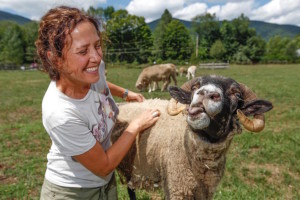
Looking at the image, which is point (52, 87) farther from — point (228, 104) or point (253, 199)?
point (253, 199)

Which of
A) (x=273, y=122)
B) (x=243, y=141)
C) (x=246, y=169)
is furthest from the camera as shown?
(x=273, y=122)

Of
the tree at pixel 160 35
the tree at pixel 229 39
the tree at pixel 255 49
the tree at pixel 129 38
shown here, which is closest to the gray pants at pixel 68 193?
the tree at pixel 129 38

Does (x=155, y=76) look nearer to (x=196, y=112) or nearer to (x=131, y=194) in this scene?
(x=131, y=194)

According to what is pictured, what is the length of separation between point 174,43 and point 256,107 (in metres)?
69.8

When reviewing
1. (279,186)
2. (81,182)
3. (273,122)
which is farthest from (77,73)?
(273,122)

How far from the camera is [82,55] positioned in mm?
1900

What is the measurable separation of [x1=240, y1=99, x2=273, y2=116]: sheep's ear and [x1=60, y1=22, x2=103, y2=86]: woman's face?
143 centimetres

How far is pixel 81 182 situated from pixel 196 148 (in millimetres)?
1131

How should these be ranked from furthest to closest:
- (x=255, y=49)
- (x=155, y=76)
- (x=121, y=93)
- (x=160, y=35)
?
1. (x=160, y=35)
2. (x=255, y=49)
3. (x=155, y=76)
4. (x=121, y=93)

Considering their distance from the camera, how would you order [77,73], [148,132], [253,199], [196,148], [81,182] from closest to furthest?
[77,73]
[81,182]
[196,148]
[148,132]
[253,199]

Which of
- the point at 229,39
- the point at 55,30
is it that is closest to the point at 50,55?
the point at 55,30

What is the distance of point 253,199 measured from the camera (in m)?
4.23

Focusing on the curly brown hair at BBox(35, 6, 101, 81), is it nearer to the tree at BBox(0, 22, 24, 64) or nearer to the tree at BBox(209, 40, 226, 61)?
the tree at BBox(209, 40, 226, 61)

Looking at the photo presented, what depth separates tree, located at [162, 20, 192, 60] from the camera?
66.9 meters
